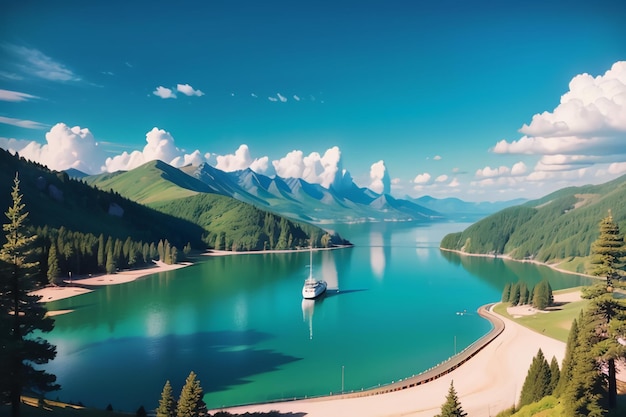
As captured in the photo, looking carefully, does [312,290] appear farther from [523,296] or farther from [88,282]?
[88,282]

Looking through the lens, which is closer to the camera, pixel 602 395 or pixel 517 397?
pixel 602 395

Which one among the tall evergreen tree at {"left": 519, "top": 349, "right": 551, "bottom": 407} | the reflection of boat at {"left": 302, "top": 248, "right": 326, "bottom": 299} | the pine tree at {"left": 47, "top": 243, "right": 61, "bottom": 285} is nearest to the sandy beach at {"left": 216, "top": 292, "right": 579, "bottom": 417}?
the tall evergreen tree at {"left": 519, "top": 349, "right": 551, "bottom": 407}

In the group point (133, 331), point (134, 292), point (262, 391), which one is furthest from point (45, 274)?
point (262, 391)

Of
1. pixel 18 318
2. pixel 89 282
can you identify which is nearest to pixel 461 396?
pixel 18 318

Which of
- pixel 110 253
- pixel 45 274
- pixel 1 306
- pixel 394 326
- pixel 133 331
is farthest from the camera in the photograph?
pixel 110 253

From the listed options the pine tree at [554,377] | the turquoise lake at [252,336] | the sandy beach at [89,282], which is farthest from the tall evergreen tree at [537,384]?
the sandy beach at [89,282]

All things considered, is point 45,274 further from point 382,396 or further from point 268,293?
point 382,396

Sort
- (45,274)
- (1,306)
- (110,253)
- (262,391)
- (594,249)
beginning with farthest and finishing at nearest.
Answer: (110,253)
(45,274)
(262,391)
(594,249)
(1,306)

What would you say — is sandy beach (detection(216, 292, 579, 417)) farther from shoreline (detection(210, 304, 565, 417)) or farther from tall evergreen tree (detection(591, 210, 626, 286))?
tall evergreen tree (detection(591, 210, 626, 286))
